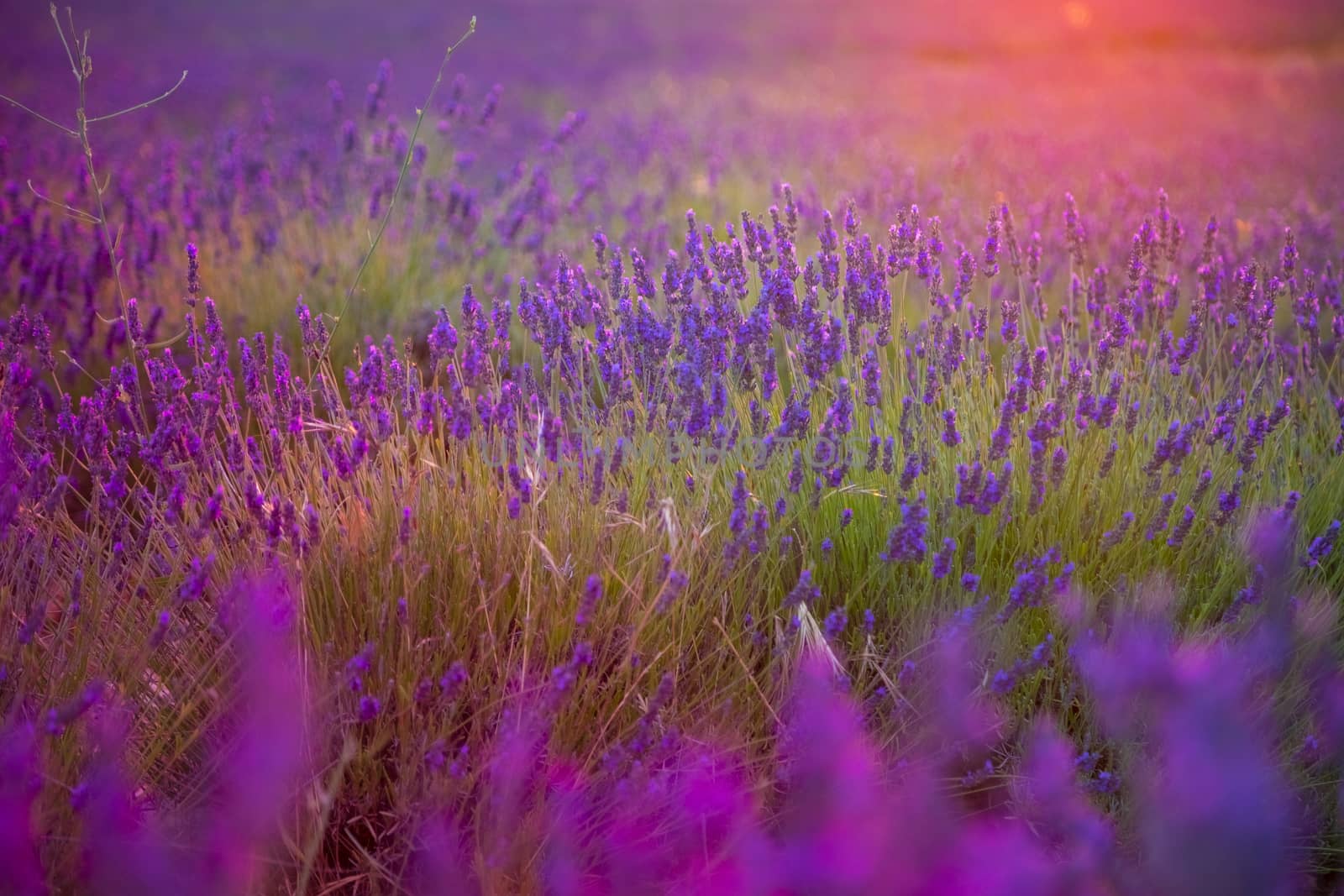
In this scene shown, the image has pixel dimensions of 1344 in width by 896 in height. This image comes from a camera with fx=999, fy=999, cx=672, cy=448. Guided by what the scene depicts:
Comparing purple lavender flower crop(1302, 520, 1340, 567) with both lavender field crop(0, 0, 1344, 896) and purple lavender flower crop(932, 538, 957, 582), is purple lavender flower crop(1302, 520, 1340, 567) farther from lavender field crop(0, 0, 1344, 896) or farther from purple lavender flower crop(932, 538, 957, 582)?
purple lavender flower crop(932, 538, 957, 582)

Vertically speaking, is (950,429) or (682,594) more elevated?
(950,429)

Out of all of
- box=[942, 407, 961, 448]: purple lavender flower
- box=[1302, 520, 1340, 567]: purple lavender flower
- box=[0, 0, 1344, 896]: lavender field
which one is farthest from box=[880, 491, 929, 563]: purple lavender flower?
box=[1302, 520, 1340, 567]: purple lavender flower

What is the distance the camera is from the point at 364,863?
1663 millimetres

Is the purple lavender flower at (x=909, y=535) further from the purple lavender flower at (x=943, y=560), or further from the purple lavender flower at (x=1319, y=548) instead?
the purple lavender flower at (x=1319, y=548)

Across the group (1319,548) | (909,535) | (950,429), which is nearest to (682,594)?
(909,535)

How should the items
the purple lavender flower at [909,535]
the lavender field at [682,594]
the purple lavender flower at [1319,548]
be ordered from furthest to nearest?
the purple lavender flower at [1319,548], the purple lavender flower at [909,535], the lavender field at [682,594]

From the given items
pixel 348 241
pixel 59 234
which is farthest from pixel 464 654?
pixel 59 234

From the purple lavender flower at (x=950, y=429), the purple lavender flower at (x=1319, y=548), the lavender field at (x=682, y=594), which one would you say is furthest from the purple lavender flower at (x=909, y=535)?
the purple lavender flower at (x=1319, y=548)

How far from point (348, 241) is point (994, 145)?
17.7ft

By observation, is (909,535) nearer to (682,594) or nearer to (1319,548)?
(682,594)

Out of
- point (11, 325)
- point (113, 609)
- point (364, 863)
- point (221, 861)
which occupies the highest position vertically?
point (11, 325)

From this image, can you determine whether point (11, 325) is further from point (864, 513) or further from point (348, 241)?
point (348, 241)

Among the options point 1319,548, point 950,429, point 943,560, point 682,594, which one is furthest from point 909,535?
point 1319,548

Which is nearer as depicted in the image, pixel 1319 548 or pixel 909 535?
pixel 909 535
